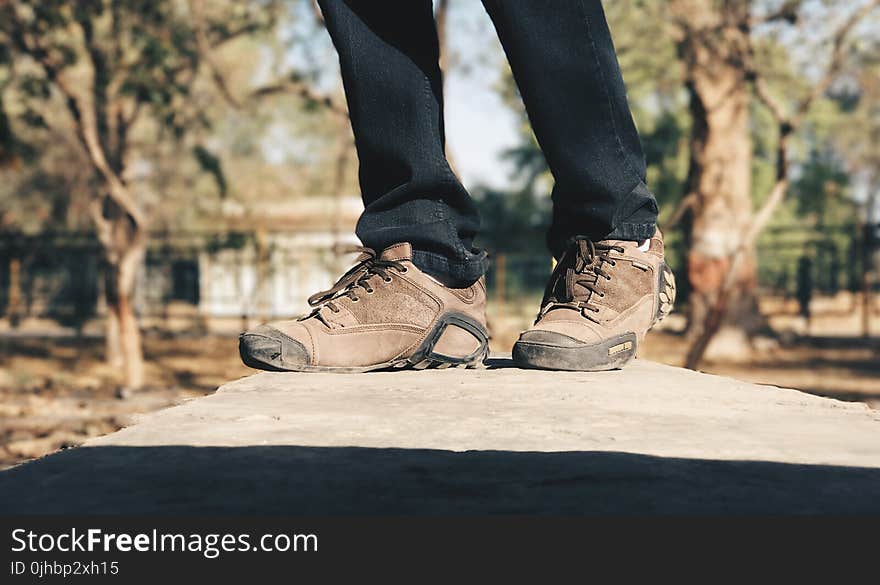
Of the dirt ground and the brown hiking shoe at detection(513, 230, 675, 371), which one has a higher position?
the brown hiking shoe at detection(513, 230, 675, 371)

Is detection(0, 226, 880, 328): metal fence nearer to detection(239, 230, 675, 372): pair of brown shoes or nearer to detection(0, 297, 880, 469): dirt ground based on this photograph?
detection(0, 297, 880, 469): dirt ground

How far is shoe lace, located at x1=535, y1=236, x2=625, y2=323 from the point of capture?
226cm

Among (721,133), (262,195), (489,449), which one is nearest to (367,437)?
(489,449)

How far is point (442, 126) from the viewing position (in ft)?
7.85

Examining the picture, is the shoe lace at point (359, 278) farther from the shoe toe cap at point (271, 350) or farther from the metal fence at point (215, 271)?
the metal fence at point (215, 271)

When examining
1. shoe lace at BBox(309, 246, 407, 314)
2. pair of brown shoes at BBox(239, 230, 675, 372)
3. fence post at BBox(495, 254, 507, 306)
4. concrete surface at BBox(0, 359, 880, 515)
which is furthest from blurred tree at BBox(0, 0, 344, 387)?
concrete surface at BBox(0, 359, 880, 515)

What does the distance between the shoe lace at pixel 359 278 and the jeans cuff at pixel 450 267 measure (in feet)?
0.18

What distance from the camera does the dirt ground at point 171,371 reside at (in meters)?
6.64

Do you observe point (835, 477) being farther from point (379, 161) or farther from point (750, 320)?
point (750, 320)

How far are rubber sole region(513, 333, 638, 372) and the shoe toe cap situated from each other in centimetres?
53

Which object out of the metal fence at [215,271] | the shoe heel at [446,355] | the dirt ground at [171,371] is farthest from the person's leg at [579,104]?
the metal fence at [215,271]

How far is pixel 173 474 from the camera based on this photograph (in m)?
1.13

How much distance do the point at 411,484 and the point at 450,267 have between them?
1303 mm

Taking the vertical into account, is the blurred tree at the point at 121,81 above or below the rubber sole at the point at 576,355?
above
